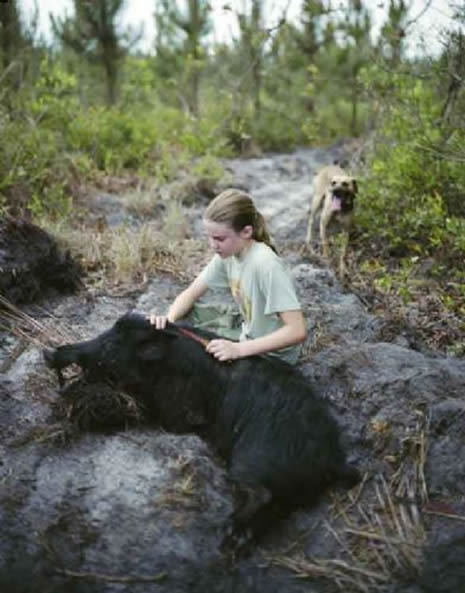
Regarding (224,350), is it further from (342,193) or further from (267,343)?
(342,193)

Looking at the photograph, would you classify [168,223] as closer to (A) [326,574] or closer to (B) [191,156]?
(B) [191,156]

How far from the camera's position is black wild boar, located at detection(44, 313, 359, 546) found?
3129 millimetres

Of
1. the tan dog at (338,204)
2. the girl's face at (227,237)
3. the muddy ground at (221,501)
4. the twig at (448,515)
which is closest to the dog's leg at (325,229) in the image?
the tan dog at (338,204)

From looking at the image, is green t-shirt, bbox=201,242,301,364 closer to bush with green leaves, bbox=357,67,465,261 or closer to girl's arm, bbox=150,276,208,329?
girl's arm, bbox=150,276,208,329

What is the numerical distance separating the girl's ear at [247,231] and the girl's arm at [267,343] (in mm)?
479

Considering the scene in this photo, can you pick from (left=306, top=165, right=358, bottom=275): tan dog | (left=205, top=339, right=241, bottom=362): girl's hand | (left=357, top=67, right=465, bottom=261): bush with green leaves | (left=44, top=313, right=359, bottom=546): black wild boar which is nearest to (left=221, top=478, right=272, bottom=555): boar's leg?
(left=44, top=313, right=359, bottom=546): black wild boar

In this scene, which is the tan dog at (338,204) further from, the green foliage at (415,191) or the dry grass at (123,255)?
the dry grass at (123,255)

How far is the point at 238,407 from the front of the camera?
3.43 metres

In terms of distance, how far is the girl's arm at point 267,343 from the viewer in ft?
11.5

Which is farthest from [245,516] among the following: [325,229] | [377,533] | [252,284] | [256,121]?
[256,121]

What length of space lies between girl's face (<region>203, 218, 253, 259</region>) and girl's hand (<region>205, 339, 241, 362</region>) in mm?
513

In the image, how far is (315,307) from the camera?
5.12 meters

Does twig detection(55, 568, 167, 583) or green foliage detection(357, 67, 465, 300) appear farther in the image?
green foliage detection(357, 67, 465, 300)

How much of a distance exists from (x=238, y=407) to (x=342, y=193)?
4.18m
